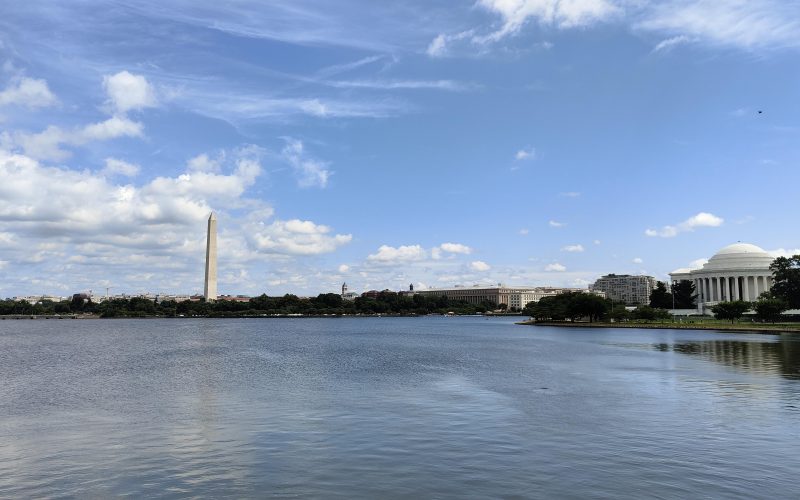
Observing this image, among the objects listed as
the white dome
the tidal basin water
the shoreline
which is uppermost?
the white dome

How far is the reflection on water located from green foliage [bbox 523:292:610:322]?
6699cm

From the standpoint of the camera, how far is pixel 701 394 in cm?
3166

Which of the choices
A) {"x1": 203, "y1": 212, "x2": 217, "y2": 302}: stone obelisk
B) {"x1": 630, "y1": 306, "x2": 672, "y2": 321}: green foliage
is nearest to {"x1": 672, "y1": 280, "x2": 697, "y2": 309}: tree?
{"x1": 630, "y1": 306, "x2": 672, "y2": 321}: green foliage

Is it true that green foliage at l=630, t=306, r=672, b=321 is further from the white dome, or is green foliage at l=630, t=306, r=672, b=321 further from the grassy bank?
the white dome

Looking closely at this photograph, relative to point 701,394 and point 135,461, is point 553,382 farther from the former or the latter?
point 135,461

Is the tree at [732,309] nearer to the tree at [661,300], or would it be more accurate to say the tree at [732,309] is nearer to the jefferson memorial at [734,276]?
the jefferson memorial at [734,276]

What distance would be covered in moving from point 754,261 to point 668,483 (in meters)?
182

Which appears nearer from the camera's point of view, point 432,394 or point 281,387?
point 432,394

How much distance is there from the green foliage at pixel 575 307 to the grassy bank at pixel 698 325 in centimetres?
212

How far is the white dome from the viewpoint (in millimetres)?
171950

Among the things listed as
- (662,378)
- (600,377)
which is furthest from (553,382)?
(662,378)

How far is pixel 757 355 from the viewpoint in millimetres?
54344

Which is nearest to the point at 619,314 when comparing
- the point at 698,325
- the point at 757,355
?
the point at 698,325

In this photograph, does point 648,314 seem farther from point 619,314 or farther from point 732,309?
point 732,309
